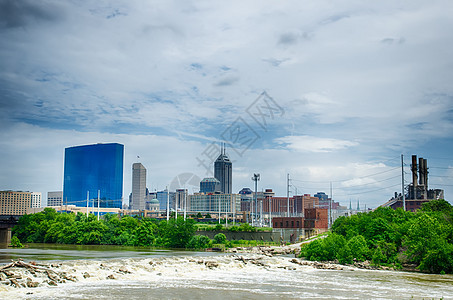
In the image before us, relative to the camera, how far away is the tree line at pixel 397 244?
5631 cm

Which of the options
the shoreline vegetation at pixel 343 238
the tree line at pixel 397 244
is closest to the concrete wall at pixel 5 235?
the shoreline vegetation at pixel 343 238

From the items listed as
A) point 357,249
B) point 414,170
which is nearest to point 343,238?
point 357,249

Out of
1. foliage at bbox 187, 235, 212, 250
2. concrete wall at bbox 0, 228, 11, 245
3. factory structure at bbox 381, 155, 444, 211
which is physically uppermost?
factory structure at bbox 381, 155, 444, 211

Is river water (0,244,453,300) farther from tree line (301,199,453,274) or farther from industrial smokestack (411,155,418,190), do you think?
industrial smokestack (411,155,418,190)

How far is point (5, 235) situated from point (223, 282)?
71.3 meters

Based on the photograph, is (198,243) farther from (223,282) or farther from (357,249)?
(223,282)

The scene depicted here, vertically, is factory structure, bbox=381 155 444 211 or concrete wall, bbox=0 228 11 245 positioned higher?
factory structure, bbox=381 155 444 211

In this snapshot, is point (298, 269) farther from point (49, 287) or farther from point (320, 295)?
point (49, 287)

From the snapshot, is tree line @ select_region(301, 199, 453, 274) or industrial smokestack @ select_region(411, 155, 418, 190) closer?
tree line @ select_region(301, 199, 453, 274)

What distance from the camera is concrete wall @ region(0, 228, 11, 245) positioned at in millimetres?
96375

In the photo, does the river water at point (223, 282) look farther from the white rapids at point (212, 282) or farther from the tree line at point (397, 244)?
the tree line at point (397, 244)

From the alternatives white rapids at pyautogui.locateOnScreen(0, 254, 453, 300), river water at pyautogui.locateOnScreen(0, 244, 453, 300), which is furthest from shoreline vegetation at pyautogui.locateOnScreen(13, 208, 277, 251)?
white rapids at pyautogui.locateOnScreen(0, 254, 453, 300)

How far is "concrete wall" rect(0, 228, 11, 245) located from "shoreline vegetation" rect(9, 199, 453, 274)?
569 inches

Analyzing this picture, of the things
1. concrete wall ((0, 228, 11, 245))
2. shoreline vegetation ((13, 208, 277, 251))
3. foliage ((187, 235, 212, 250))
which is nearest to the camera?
concrete wall ((0, 228, 11, 245))
